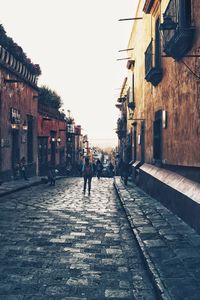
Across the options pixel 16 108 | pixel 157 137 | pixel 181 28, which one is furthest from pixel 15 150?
pixel 181 28

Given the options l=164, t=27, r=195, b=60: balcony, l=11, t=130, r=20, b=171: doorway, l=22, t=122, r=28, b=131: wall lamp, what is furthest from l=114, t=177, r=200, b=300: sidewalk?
l=22, t=122, r=28, b=131: wall lamp

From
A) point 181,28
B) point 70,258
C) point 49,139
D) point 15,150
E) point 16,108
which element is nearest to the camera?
point 70,258

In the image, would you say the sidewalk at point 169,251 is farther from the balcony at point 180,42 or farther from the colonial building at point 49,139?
the colonial building at point 49,139

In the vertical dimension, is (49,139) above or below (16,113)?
below

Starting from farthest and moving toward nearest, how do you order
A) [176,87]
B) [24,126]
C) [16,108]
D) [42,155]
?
[42,155], [24,126], [16,108], [176,87]

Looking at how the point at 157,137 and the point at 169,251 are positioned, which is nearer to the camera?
the point at 169,251

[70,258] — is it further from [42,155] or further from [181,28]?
[42,155]

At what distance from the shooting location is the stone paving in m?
4.17

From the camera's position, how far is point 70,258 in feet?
17.9

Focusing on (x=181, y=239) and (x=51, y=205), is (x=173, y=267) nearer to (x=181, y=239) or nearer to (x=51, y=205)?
(x=181, y=239)

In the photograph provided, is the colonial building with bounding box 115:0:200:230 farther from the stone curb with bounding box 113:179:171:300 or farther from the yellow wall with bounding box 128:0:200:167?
the stone curb with bounding box 113:179:171:300

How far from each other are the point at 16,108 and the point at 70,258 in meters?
16.8

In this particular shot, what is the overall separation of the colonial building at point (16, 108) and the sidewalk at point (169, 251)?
11.5 m

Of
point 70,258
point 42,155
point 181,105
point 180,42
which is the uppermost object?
point 180,42
